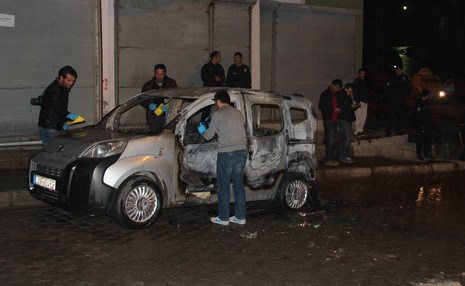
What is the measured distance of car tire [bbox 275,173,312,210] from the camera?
27.7 ft

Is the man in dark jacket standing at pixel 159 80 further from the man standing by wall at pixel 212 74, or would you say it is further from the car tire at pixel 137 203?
the car tire at pixel 137 203

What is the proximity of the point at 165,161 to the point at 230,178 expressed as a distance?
84 cm

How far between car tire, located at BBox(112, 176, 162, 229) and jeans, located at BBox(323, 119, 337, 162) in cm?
596

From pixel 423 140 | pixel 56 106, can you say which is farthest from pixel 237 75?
pixel 423 140

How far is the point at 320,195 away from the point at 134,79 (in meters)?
5.29

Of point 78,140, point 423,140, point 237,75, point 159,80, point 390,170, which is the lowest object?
point 390,170

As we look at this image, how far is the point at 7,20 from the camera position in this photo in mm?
11453

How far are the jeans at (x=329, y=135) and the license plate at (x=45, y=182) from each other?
6671 mm


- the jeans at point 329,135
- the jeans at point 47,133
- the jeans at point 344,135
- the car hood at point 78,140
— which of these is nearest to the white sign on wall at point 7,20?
the jeans at point 47,133

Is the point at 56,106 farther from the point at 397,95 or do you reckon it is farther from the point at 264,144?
the point at 397,95

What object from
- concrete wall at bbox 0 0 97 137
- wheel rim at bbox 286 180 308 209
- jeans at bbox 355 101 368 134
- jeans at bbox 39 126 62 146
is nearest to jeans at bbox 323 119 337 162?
jeans at bbox 355 101 368 134

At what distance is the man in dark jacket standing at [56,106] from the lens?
8586 mm

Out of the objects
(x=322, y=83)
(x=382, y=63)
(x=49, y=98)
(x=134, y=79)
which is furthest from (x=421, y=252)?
(x=382, y=63)

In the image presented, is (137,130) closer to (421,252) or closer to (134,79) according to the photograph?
(421,252)
